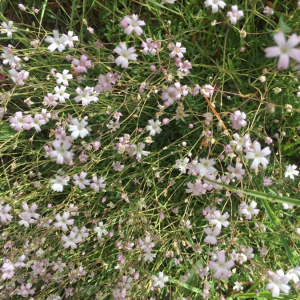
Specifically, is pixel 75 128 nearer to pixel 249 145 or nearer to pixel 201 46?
pixel 249 145

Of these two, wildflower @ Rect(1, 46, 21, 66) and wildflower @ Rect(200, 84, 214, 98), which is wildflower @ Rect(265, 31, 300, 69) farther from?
wildflower @ Rect(1, 46, 21, 66)

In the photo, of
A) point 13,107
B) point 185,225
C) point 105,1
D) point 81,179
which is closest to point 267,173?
point 185,225

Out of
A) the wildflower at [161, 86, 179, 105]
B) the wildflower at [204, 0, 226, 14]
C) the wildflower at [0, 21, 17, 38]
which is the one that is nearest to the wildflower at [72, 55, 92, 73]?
the wildflower at [161, 86, 179, 105]

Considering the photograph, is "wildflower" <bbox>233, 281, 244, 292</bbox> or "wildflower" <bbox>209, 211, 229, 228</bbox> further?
"wildflower" <bbox>233, 281, 244, 292</bbox>

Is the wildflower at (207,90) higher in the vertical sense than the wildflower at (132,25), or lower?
lower

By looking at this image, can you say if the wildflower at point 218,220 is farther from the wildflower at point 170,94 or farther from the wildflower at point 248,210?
the wildflower at point 170,94

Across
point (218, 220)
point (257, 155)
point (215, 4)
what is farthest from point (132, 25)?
point (218, 220)

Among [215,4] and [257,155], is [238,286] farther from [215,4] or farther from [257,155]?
[215,4]

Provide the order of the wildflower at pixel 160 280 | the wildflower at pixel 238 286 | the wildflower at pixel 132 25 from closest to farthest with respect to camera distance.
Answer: the wildflower at pixel 132 25 < the wildflower at pixel 160 280 < the wildflower at pixel 238 286

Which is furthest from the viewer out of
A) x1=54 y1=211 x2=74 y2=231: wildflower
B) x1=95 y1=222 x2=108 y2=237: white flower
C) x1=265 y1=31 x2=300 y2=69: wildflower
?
x1=95 y1=222 x2=108 y2=237: white flower

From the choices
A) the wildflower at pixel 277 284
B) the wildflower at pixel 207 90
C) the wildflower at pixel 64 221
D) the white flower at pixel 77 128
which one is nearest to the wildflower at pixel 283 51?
the wildflower at pixel 207 90

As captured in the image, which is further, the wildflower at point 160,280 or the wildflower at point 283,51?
the wildflower at point 160,280
